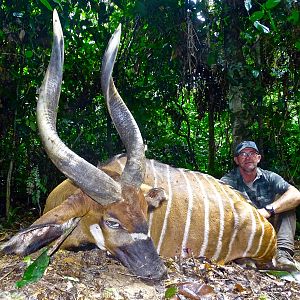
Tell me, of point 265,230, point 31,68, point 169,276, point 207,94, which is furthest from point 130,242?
point 207,94

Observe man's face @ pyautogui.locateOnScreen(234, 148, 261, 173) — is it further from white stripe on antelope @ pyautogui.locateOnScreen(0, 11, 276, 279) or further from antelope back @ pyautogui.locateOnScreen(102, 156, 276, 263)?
antelope back @ pyautogui.locateOnScreen(102, 156, 276, 263)

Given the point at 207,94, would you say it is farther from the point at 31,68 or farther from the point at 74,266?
the point at 74,266

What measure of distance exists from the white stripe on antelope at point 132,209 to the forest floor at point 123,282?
0.33ft

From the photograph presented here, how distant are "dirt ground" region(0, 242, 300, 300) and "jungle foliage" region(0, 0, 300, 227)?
2.03m

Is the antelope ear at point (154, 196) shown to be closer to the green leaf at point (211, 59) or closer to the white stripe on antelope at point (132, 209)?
the white stripe on antelope at point (132, 209)

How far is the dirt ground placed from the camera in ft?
7.68

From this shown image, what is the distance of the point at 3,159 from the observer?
17.5 ft

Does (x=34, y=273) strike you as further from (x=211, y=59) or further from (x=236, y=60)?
(x=236, y=60)

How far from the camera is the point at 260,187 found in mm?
4168

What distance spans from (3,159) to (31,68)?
3.60ft

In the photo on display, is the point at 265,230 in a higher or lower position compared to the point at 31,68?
lower

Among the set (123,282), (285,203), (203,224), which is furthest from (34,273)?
(285,203)

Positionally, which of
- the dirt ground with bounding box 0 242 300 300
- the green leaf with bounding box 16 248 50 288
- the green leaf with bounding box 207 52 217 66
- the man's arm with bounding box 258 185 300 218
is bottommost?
the dirt ground with bounding box 0 242 300 300

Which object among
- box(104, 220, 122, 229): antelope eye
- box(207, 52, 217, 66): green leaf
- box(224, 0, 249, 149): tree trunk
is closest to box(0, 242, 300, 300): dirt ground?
box(104, 220, 122, 229): antelope eye
